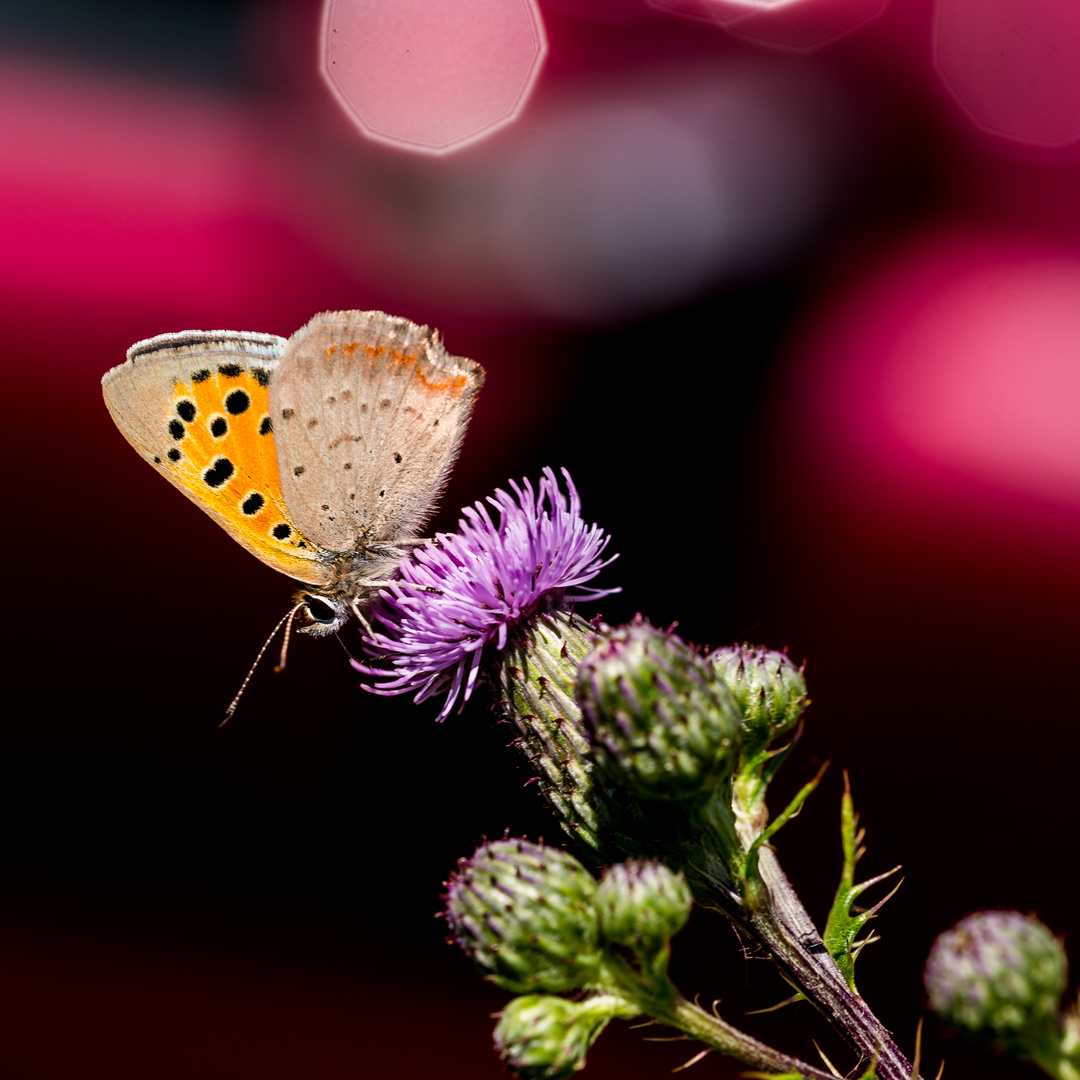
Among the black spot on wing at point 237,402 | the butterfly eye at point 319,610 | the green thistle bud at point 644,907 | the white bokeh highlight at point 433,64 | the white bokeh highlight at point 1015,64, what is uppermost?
the white bokeh highlight at point 1015,64

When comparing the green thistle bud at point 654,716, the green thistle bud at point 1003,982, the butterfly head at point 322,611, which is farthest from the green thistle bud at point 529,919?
the butterfly head at point 322,611

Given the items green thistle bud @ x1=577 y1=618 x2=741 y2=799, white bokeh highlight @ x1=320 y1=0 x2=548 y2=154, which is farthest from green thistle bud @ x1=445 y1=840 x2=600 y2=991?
white bokeh highlight @ x1=320 y1=0 x2=548 y2=154

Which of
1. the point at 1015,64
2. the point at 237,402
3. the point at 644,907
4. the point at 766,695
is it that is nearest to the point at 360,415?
the point at 237,402

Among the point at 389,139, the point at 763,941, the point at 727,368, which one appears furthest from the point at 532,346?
the point at 763,941

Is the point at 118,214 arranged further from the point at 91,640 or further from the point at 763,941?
the point at 763,941

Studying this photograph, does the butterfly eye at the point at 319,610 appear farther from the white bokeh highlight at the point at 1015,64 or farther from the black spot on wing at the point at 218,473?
the white bokeh highlight at the point at 1015,64
